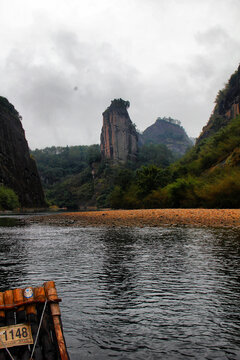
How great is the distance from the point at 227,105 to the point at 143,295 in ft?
366

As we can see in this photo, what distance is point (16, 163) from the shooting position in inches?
4210

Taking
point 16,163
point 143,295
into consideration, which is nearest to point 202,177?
point 143,295

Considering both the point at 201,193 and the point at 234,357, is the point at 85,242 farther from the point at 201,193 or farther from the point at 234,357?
the point at 201,193

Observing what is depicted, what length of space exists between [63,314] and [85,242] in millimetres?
11222

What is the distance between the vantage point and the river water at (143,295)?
545 centimetres

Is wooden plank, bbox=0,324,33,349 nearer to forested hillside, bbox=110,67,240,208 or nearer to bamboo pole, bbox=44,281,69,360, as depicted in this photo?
bamboo pole, bbox=44,281,69,360

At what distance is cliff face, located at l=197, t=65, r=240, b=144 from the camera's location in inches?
3986

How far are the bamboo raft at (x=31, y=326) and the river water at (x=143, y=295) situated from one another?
0.84 metres

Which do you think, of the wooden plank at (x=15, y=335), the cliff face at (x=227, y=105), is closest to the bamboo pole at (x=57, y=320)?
the wooden plank at (x=15, y=335)

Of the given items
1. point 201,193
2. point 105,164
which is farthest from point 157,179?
point 105,164

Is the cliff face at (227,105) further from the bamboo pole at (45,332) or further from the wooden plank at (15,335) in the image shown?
the wooden plank at (15,335)

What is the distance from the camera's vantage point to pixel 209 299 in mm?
7703

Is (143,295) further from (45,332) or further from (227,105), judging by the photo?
(227,105)

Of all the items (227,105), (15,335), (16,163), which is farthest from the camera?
(227,105)
